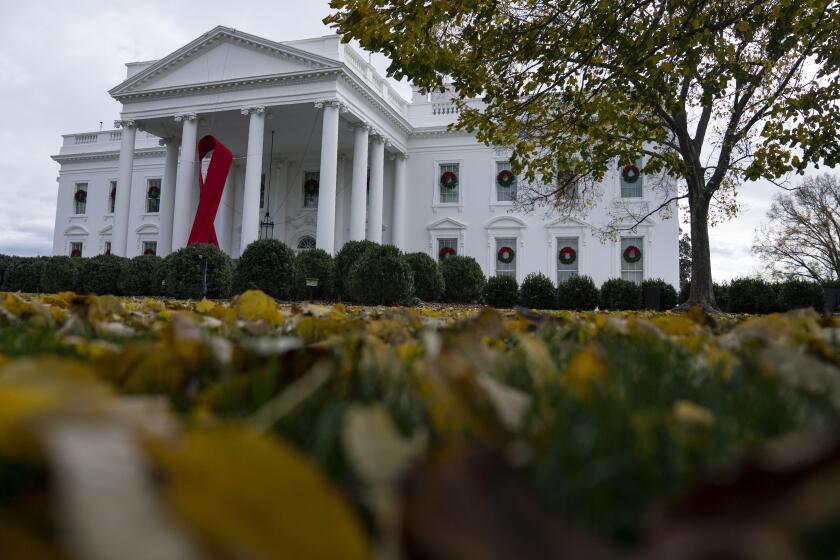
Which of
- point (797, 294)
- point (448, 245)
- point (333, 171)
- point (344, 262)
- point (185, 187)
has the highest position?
point (333, 171)

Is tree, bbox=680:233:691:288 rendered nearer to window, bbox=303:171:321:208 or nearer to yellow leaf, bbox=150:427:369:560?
window, bbox=303:171:321:208

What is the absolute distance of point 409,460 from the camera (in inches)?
23.0

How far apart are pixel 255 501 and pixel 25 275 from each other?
22948 mm

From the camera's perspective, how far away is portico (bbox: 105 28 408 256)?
23.0m

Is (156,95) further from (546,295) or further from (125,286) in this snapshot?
(546,295)

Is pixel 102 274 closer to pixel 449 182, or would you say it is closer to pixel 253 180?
pixel 253 180

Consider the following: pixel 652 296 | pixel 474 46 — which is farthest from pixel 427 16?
pixel 652 296

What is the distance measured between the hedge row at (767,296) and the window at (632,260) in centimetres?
807

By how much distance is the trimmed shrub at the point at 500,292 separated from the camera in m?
18.1

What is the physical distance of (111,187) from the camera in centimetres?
3553

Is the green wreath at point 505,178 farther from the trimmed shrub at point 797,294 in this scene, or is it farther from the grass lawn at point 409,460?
the grass lawn at point 409,460

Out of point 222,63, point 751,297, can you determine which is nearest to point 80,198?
point 222,63

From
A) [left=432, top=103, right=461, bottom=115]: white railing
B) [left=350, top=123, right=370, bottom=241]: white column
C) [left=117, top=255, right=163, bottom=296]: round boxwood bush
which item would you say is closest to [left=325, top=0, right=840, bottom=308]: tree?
[left=117, top=255, right=163, bottom=296]: round boxwood bush

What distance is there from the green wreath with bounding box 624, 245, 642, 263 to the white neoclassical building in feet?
0.22
